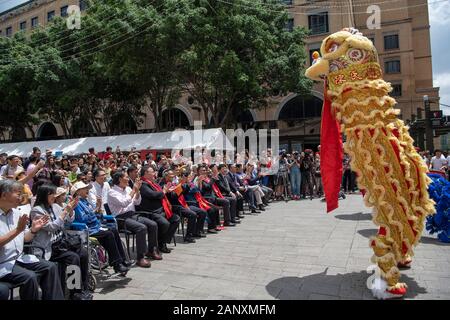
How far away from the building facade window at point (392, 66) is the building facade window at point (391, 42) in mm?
1052

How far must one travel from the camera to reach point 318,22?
26.6 metres

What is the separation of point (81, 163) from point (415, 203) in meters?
9.04

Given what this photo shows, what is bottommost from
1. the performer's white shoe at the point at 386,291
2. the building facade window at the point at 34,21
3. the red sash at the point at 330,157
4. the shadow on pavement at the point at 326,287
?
the shadow on pavement at the point at 326,287

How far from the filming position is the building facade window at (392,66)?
27.6 meters

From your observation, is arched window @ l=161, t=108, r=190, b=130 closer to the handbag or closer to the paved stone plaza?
the paved stone plaza

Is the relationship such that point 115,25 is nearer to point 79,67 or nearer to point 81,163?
point 79,67

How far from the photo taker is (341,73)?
14.8ft

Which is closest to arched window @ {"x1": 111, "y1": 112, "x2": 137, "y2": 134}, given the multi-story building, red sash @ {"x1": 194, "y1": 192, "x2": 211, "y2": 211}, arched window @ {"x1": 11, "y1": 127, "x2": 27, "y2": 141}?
the multi-story building

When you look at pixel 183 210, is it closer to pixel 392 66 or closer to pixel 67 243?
pixel 67 243

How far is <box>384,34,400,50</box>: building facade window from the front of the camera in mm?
27438

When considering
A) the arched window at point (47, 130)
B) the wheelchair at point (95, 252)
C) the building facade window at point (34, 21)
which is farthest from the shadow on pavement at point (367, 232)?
the building facade window at point (34, 21)

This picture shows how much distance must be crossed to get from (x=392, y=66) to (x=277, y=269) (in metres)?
27.0

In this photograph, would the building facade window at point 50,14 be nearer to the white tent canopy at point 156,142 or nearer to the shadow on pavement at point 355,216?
the white tent canopy at point 156,142

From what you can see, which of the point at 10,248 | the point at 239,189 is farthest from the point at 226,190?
the point at 10,248
